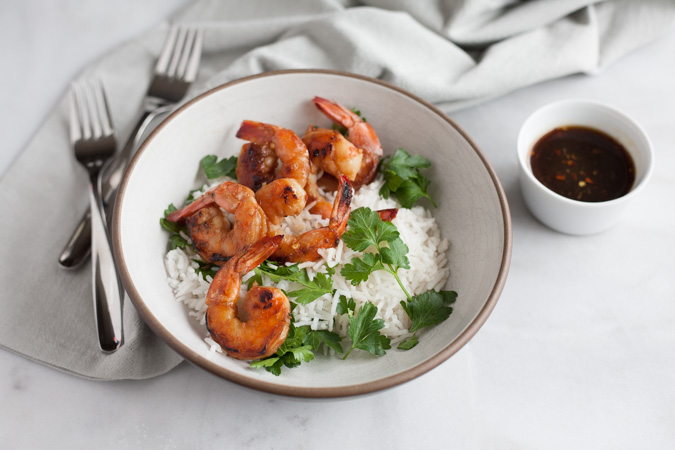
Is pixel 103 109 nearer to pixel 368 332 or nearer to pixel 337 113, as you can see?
pixel 337 113

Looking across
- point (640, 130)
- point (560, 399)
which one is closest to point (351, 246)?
point (560, 399)

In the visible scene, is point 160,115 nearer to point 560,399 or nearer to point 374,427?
point 374,427

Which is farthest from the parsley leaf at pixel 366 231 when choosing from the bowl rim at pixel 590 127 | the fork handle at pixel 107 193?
the fork handle at pixel 107 193

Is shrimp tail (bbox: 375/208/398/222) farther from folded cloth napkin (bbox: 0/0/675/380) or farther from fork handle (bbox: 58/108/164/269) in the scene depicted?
fork handle (bbox: 58/108/164/269)

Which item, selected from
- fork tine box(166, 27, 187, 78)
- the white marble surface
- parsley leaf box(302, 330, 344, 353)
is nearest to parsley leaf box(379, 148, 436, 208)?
the white marble surface

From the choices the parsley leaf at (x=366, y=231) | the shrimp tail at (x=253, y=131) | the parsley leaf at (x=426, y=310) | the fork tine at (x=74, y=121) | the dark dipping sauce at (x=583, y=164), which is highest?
the shrimp tail at (x=253, y=131)

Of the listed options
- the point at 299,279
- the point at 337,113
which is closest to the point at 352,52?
the point at 337,113

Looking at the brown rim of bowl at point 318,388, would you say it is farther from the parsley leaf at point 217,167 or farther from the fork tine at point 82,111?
the fork tine at point 82,111
